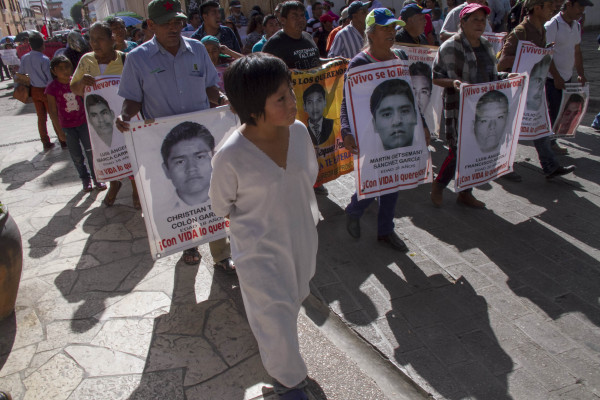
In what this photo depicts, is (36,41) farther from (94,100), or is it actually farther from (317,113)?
(317,113)

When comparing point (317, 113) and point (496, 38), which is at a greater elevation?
point (496, 38)

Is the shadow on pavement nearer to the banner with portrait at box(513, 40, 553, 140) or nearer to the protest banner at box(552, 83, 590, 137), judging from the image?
the banner with portrait at box(513, 40, 553, 140)

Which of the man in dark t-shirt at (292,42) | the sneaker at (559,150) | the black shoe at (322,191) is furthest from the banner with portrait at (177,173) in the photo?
the sneaker at (559,150)

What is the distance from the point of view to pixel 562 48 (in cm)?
544

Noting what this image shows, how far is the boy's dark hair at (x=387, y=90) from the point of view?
3768 millimetres

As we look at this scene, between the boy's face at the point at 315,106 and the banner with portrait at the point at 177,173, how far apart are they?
1.13 metres

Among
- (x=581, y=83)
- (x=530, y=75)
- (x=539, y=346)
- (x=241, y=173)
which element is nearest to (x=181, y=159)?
(x=241, y=173)

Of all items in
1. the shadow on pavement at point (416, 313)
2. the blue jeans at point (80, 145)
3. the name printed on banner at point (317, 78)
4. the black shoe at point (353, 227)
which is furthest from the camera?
the blue jeans at point (80, 145)

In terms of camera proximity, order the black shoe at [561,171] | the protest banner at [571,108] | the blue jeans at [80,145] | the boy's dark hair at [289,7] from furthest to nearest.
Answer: the blue jeans at [80,145] < the protest banner at [571,108] < the black shoe at [561,171] < the boy's dark hair at [289,7]

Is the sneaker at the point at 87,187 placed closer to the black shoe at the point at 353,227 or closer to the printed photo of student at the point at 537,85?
the black shoe at the point at 353,227

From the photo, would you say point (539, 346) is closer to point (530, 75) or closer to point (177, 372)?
point (177, 372)

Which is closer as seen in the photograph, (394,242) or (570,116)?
(394,242)

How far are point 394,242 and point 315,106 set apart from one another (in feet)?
5.08

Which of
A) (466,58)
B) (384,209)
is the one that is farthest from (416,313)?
(466,58)
